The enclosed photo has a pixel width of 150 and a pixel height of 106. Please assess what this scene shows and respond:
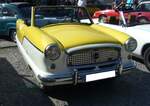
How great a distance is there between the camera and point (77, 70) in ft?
16.6

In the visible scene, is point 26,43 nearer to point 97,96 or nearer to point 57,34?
point 57,34

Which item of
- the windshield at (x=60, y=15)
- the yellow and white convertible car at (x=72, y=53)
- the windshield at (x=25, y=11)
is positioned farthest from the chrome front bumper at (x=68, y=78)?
the windshield at (x=25, y=11)

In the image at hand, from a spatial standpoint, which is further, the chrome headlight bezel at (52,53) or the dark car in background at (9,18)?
the dark car in background at (9,18)

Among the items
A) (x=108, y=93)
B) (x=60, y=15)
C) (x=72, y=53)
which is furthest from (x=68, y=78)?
(x=60, y=15)

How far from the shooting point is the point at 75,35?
18.1 feet

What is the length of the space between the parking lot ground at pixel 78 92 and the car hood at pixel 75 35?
820mm

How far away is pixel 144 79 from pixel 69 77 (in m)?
2.07

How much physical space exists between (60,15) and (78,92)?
181 cm

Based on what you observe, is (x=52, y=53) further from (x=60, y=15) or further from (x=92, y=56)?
(x=60, y=15)

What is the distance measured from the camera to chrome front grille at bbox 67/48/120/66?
5.09 meters

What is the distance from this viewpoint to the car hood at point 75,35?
5.21 meters

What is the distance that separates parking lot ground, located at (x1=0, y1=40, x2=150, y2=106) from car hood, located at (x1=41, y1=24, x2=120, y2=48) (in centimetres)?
82

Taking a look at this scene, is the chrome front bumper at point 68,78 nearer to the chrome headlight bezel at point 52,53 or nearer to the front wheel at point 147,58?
the chrome headlight bezel at point 52,53

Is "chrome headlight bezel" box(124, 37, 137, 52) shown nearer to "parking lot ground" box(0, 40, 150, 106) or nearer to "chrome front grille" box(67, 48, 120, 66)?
"chrome front grille" box(67, 48, 120, 66)
